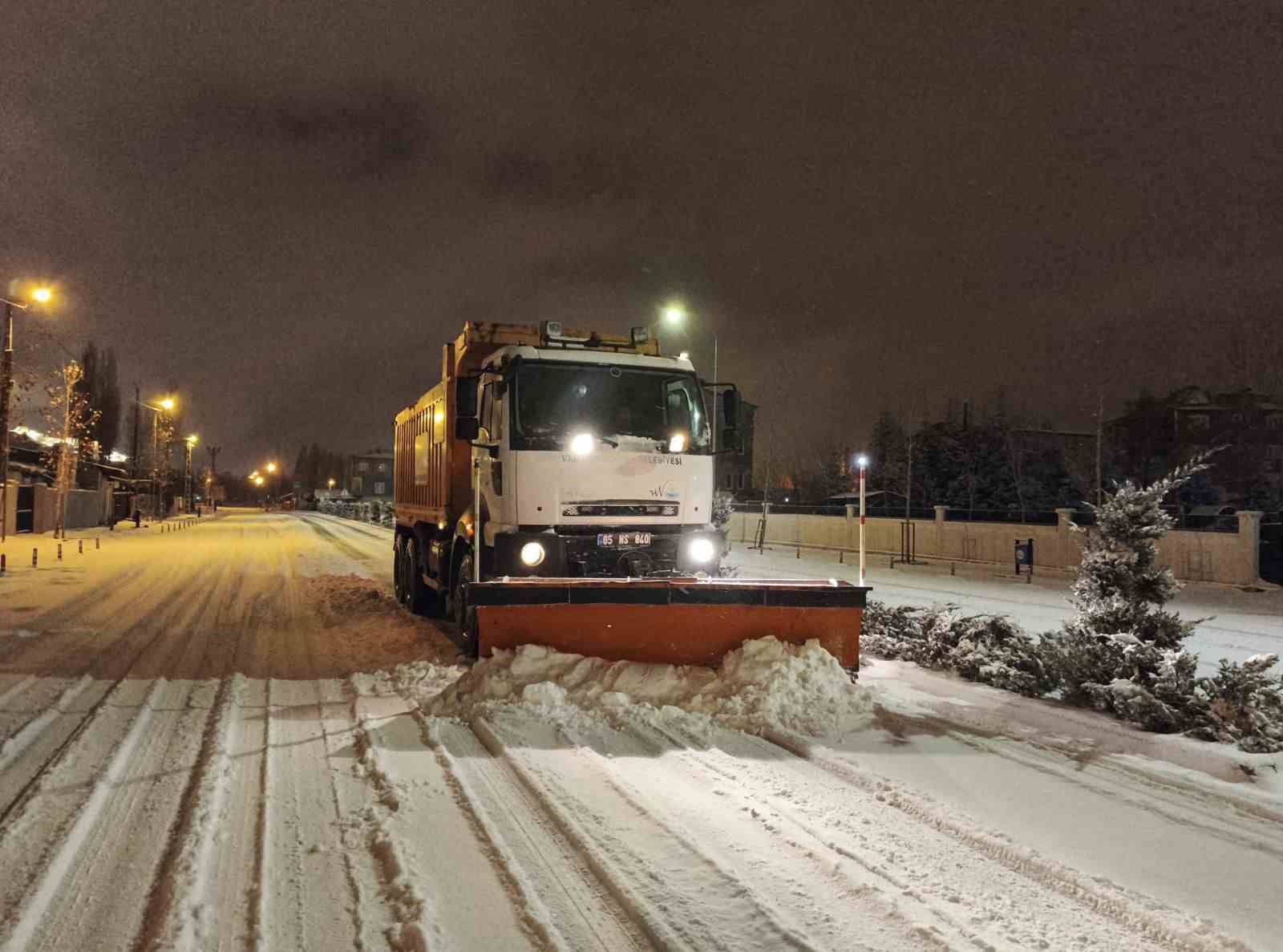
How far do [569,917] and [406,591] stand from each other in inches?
451

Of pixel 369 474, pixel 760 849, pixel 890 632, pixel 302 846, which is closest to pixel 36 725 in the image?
pixel 302 846

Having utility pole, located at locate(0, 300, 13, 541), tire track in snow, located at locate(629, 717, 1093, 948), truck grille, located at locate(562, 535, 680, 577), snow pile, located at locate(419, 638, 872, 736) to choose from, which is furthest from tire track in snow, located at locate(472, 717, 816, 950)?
utility pole, located at locate(0, 300, 13, 541)

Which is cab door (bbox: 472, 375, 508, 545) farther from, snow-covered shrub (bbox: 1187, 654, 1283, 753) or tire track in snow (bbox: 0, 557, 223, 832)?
snow-covered shrub (bbox: 1187, 654, 1283, 753)

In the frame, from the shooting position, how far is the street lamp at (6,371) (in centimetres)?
2603

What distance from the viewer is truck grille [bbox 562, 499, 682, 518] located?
8.64 meters

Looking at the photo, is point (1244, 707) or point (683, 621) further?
point (683, 621)

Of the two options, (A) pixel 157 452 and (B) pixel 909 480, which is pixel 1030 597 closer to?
(B) pixel 909 480

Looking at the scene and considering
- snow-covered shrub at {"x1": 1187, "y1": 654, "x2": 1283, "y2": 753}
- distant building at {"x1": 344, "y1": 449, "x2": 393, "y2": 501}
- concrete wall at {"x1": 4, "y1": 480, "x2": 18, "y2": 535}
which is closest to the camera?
snow-covered shrub at {"x1": 1187, "y1": 654, "x2": 1283, "y2": 753}

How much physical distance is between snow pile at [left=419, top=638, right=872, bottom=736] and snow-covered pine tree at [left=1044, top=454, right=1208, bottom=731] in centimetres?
231

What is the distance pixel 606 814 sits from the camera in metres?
4.86

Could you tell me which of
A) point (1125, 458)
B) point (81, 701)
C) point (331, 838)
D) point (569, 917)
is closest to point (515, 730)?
point (331, 838)

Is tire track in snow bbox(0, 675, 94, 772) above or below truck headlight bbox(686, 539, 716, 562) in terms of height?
below

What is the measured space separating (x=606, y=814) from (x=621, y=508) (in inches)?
166

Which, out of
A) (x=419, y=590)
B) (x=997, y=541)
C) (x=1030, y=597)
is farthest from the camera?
(x=997, y=541)
